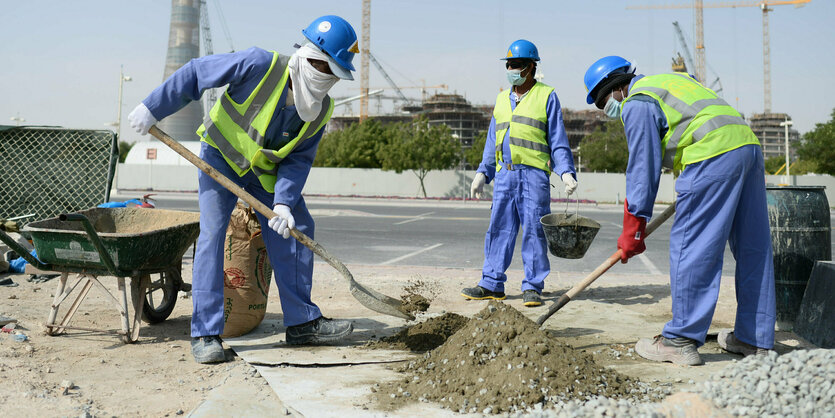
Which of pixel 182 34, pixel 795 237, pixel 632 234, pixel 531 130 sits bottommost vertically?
pixel 795 237

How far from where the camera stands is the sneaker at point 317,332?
4.11 metres

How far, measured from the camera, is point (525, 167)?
561 cm

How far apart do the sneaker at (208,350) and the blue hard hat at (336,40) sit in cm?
174

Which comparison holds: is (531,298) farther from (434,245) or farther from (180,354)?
(434,245)

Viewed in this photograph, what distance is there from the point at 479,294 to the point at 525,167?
1.21 metres

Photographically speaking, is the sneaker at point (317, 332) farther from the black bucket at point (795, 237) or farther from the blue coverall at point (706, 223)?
the black bucket at point (795, 237)

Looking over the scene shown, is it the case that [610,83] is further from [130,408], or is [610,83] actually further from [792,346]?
[130,408]

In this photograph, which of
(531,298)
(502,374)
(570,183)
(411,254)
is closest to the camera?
(502,374)

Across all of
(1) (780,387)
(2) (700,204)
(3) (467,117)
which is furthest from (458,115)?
(1) (780,387)

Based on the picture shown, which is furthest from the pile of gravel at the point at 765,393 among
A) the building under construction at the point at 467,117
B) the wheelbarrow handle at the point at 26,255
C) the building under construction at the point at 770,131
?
the building under construction at the point at 770,131

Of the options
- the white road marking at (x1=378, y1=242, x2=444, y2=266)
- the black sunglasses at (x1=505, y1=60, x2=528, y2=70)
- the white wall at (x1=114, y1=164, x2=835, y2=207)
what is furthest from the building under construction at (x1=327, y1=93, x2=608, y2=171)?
the black sunglasses at (x1=505, y1=60, x2=528, y2=70)

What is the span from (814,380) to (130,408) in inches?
115

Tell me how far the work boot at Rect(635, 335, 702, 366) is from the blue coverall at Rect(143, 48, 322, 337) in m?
2.09

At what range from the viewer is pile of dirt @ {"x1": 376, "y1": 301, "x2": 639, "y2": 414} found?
2910mm
